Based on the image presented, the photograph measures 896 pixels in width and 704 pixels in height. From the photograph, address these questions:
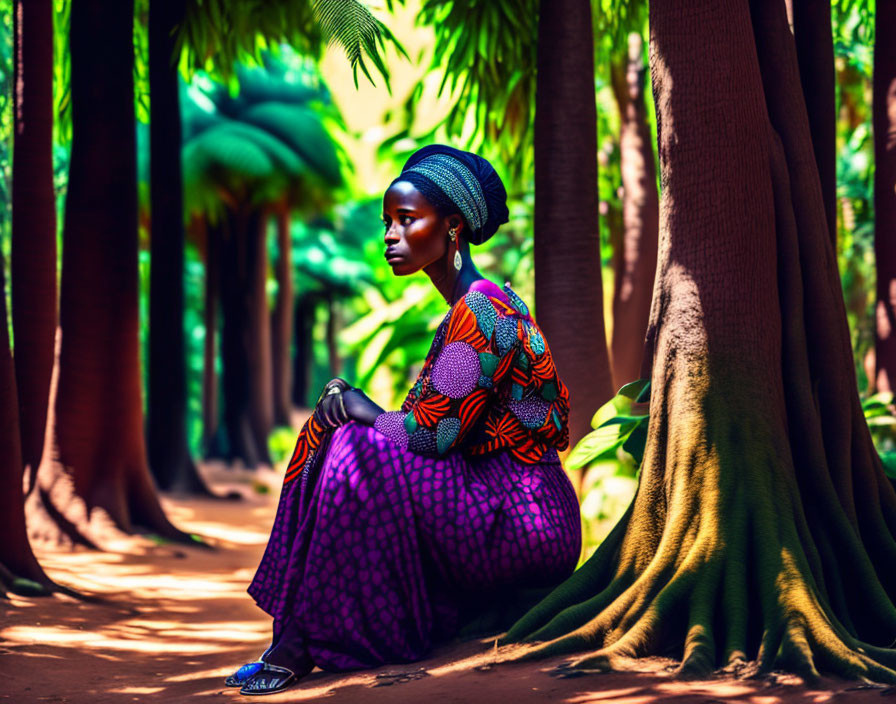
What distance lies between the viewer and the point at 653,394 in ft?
15.2

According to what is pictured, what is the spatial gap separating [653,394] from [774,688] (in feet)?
5.01

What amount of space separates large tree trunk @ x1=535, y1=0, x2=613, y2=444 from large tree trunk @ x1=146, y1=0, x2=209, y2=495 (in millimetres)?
6232

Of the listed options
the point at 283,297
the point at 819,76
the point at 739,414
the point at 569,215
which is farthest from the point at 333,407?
the point at 283,297

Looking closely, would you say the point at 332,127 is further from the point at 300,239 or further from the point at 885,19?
the point at 885,19

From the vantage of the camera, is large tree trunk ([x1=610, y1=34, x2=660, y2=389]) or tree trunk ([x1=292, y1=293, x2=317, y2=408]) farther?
tree trunk ([x1=292, y1=293, x2=317, y2=408])

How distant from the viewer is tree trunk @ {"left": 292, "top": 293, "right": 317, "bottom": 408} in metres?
39.2

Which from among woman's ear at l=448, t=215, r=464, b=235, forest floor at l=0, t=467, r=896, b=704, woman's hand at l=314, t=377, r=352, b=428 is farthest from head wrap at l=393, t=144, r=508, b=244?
forest floor at l=0, t=467, r=896, b=704

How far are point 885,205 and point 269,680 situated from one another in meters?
6.03

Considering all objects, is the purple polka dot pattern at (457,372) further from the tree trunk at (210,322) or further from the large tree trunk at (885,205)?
the tree trunk at (210,322)

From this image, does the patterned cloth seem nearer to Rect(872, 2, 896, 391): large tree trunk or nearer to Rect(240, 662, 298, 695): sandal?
Rect(240, 662, 298, 695): sandal

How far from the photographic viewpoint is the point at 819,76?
565 centimetres

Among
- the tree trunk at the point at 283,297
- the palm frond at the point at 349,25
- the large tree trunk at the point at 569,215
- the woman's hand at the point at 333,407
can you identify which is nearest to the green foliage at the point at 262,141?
the tree trunk at the point at 283,297

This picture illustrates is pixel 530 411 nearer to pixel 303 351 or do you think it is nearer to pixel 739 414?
pixel 739 414

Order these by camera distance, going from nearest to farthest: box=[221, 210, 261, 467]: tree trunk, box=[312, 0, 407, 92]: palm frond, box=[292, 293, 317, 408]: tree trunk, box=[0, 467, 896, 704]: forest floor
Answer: box=[0, 467, 896, 704]: forest floor, box=[312, 0, 407, 92]: palm frond, box=[221, 210, 261, 467]: tree trunk, box=[292, 293, 317, 408]: tree trunk
